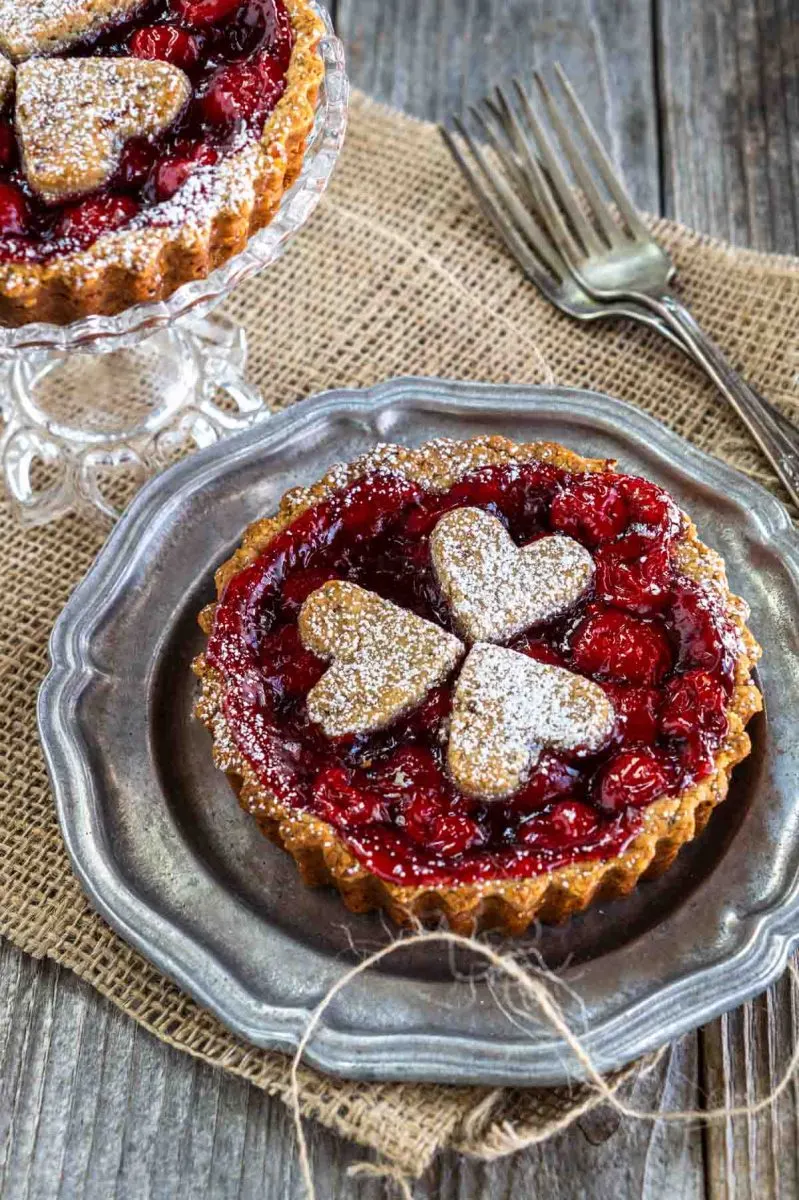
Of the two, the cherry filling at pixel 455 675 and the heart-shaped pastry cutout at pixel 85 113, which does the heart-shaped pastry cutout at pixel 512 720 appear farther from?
the heart-shaped pastry cutout at pixel 85 113

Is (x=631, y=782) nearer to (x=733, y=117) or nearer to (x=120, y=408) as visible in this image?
(x=120, y=408)

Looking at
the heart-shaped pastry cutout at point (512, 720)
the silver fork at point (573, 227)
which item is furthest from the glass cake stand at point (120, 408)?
the heart-shaped pastry cutout at point (512, 720)

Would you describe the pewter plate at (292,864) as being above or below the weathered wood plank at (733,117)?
below

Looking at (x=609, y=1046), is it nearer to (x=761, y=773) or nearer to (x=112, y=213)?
(x=761, y=773)

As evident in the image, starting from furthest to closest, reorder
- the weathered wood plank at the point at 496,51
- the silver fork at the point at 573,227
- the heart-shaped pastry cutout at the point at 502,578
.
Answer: the weathered wood plank at the point at 496,51 < the silver fork at the point at 573,227 < the heart-shaped pastry cutout at the point at 502,578

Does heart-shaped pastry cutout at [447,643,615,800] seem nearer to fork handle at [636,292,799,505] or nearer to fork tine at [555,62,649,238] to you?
fork handle at [636,292,799,505]

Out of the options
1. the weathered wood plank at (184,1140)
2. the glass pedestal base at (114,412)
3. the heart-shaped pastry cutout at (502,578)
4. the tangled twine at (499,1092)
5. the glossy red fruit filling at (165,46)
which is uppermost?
the glossy red fruit filling at (165,46)

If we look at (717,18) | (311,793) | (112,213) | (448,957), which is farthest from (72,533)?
(717,18)

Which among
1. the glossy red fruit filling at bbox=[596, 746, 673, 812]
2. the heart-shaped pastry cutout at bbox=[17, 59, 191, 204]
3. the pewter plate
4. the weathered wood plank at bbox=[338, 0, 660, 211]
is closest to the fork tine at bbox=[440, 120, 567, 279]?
the weathered wood plank at bbox=[338, 0, 660, 211]
